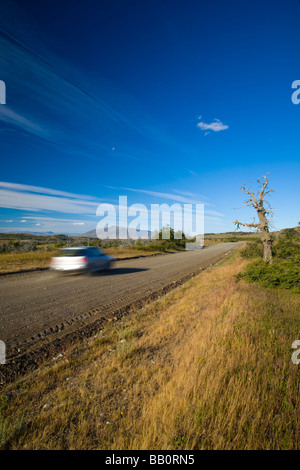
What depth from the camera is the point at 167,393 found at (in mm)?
2459

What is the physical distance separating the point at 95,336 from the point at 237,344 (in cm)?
288

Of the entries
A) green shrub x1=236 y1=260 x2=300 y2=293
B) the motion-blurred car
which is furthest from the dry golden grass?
green shrub x1=236 y1=260 x2=300 y2=293

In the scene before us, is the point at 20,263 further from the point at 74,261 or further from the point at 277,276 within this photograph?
the point at 277,276

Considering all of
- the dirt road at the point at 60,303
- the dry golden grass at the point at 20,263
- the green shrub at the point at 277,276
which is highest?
the green shrub at the point at 277,276

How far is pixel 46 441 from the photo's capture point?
1976 mm

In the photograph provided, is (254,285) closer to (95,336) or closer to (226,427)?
(95,336)

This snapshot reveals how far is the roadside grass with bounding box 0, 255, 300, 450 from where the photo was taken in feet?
6.35

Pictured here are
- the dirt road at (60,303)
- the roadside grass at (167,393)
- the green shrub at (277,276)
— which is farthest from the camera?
the green shrub at (277,276)

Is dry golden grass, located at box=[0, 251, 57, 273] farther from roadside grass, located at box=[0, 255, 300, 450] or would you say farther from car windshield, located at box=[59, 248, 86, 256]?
roadside grass, located at box=[0, 255, 300, 450]

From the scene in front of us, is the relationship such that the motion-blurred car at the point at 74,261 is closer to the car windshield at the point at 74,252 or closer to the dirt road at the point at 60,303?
the car windshield at the point at 74,252

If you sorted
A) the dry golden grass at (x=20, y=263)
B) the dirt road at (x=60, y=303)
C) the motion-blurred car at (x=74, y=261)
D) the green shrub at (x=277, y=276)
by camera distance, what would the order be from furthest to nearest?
the dry golden grass at (x=20, y=263) < the motion-blurred car at (x=74, y=261) < the green shrub at (x=277, y=276) < the dirt road at (x=60, y=303)

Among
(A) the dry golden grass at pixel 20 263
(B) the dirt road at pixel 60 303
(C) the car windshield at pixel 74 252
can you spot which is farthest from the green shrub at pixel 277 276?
(A) the dry golden grass at pixel 20 263

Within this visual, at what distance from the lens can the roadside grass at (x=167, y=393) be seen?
194 cm
